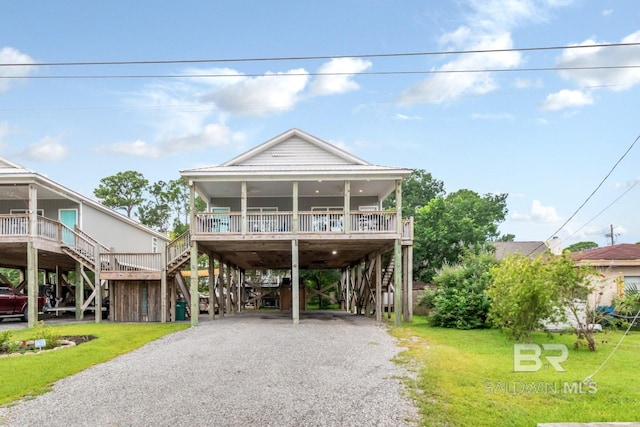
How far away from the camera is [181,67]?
15086mm

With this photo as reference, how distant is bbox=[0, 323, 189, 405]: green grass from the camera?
864 centimetres

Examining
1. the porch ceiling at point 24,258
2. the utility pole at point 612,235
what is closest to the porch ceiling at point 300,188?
the porch ceiling at point 24,258

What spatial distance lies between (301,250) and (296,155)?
14.5 feet

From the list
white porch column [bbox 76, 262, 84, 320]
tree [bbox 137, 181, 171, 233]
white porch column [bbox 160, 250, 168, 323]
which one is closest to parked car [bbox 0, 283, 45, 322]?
white porch column [bbox 76, 262, 84, 320]

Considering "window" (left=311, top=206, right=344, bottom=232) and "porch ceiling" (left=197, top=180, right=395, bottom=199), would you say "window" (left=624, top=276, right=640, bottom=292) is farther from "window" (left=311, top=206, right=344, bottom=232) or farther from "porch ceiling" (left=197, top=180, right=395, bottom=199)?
"window" (left=311, top=206, right=344, bottom=232)

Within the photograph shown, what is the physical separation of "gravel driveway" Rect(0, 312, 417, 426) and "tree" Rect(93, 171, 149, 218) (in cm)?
4803

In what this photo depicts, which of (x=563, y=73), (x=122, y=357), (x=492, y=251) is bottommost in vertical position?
(x=122, y=357)

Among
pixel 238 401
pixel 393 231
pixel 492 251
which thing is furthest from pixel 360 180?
pixel 238 401

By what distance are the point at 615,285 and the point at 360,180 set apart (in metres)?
12.3

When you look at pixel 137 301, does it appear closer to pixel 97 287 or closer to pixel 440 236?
pixel 97 287

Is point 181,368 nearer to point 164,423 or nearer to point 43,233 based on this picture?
point 164,423

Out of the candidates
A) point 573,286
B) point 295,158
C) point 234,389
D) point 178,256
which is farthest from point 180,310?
point 573,286

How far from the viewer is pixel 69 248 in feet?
72.8

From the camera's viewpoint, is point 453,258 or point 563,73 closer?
point 563,73
